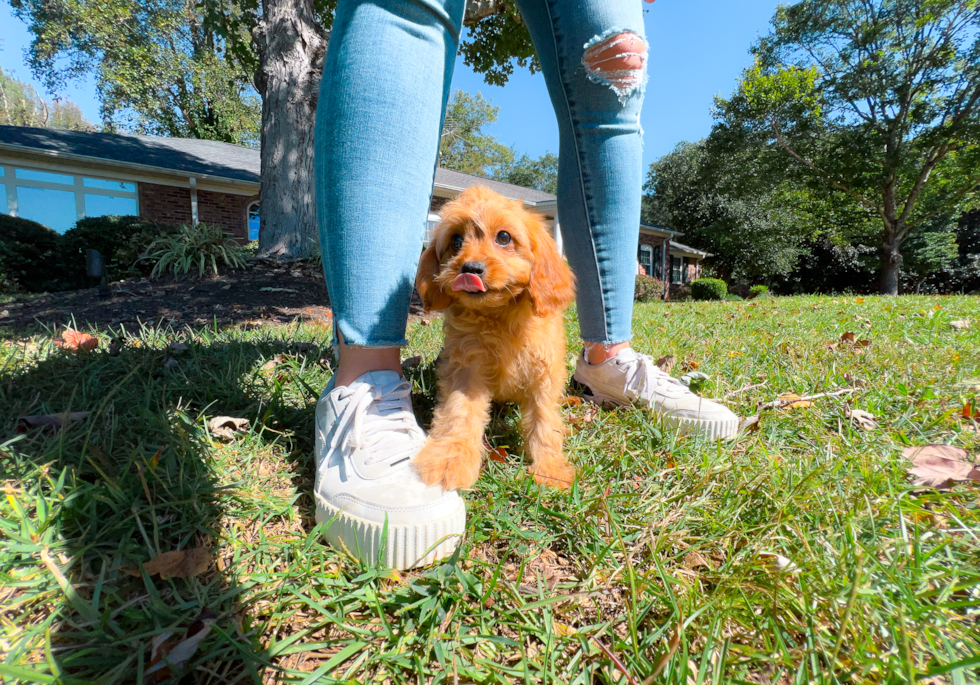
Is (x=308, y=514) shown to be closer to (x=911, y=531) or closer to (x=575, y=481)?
(x=575, y=481)

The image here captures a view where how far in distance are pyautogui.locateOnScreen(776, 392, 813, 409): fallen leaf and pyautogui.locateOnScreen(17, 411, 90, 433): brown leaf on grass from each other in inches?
116

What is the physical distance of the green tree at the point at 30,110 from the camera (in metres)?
37.5

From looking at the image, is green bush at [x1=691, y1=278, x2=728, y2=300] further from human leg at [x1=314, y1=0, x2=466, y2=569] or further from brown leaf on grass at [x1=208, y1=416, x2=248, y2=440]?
brown leaf on grass at [x1=208, y1=416, x2=248, y2=440]

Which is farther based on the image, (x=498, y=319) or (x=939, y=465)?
(x=498, y=319)

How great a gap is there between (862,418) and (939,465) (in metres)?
0.42

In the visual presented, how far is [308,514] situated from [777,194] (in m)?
32.6

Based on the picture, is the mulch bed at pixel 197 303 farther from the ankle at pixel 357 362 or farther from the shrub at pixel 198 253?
the ankle at pixel 357 362

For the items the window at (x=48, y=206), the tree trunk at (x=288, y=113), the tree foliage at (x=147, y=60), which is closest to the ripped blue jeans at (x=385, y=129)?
the tree trunk at (x=288, y=113)

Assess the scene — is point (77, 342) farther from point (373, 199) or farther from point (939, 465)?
point (939, 465)

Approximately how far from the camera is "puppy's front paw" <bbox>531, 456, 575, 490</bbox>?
4.86ft

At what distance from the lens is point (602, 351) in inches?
85.5

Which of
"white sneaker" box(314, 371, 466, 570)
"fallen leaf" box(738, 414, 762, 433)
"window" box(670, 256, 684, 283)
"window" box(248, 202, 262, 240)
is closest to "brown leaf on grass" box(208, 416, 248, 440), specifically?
"white sneaker" box(314, 371, 466, 570)

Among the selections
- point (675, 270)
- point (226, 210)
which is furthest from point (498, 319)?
point (675, 270)

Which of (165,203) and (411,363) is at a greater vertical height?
(165,203)
